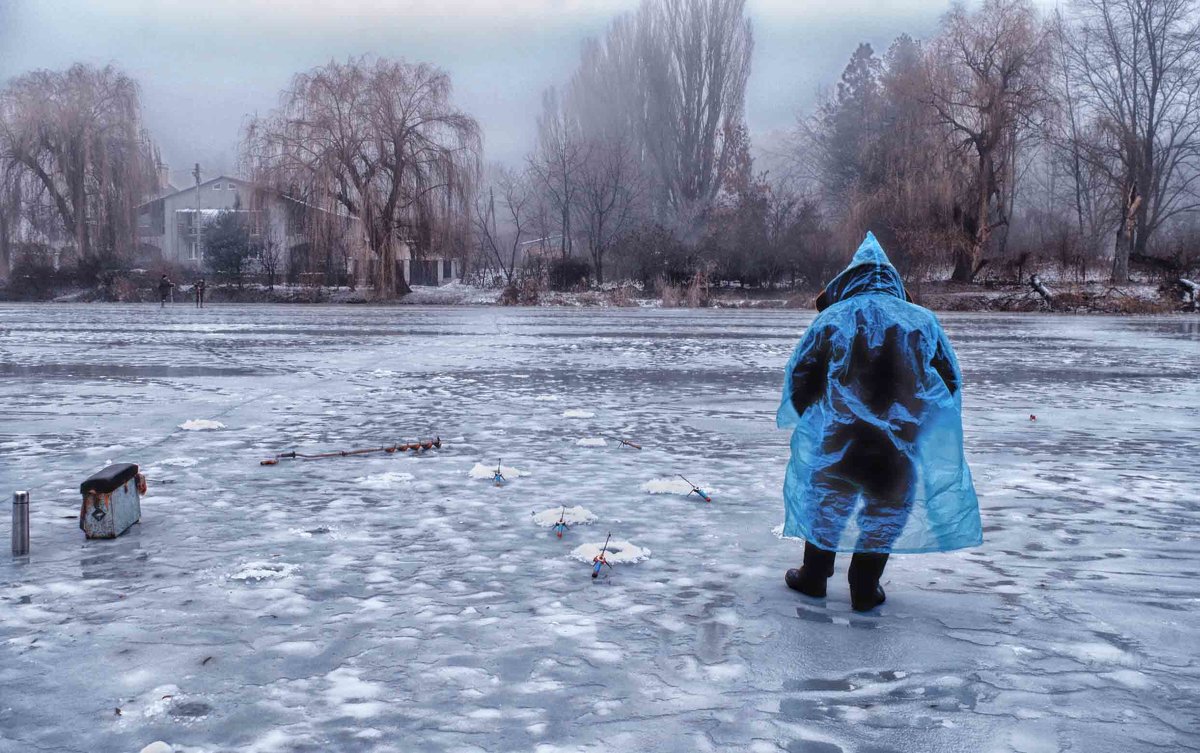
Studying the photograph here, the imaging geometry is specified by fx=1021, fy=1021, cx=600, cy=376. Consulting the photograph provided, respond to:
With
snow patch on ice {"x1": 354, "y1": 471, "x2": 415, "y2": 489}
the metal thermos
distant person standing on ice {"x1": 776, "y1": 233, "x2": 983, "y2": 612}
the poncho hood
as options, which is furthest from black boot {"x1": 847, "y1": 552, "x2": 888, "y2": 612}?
the metal thermos

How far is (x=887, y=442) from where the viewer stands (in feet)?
12.3

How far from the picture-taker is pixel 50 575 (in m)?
4.20

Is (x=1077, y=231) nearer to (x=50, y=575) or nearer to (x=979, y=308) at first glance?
(x=979, y=308)

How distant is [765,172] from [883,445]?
4500cm

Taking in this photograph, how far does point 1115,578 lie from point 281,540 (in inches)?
145

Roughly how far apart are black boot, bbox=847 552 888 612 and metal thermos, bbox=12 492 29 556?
11.5 feet

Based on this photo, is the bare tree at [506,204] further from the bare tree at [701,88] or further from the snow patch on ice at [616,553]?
the snow patch on ice at [616,553]

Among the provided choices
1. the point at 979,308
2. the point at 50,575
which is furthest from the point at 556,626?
the point at 979,308

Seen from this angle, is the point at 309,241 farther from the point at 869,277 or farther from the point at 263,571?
the point at 869,277

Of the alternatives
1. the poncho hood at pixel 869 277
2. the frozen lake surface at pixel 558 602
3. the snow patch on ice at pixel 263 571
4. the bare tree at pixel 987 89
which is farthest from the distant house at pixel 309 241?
the poncho hood at pixel 869 277

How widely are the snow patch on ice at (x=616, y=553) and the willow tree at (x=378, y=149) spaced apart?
35.5 metres

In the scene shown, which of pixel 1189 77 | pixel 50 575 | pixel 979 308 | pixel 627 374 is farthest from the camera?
pixel 1189 77

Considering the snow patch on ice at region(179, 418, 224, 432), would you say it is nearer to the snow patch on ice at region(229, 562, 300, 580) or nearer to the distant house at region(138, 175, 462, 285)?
the snow patch on ice at region(229, 562, 300, 580)

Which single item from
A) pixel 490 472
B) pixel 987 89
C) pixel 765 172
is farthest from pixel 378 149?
pixel 490 472
